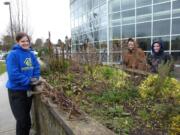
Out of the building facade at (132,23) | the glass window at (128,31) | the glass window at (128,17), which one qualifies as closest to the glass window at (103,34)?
the building facade at (132,23)

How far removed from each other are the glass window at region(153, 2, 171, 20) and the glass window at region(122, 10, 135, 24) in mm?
2214

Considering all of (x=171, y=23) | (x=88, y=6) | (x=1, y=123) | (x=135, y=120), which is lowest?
(x=1, y=123)

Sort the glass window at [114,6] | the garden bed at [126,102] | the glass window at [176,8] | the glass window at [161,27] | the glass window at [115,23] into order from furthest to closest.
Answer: the glass window at [114,6] < the glass window at [115,23] < the glass window at [161,27] < the glass window at [176,8] < the garden bed at [126,102]

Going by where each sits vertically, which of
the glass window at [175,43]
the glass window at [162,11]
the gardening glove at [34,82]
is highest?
the glass window at [162,11]

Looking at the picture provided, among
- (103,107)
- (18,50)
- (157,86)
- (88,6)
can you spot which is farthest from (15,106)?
(88,6)

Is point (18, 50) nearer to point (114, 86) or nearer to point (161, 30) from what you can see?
point (114, 86)

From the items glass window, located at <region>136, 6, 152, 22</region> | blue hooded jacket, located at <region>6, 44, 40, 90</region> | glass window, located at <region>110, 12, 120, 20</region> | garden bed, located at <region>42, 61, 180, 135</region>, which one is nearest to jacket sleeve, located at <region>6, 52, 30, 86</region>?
blue hooded jacket, located at <region>6, 44, 40, 90</region>

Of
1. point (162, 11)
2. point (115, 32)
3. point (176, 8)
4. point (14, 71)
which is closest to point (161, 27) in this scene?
point (162, 11)

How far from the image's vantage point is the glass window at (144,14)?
699 inches

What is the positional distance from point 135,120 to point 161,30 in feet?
44.4

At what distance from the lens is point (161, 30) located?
16609 mm

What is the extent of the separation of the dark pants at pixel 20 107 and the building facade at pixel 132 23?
398cm

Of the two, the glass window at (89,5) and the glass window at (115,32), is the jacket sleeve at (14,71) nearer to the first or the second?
the glass window at (115,32)

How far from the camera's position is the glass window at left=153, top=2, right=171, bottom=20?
A: 1630 cm
